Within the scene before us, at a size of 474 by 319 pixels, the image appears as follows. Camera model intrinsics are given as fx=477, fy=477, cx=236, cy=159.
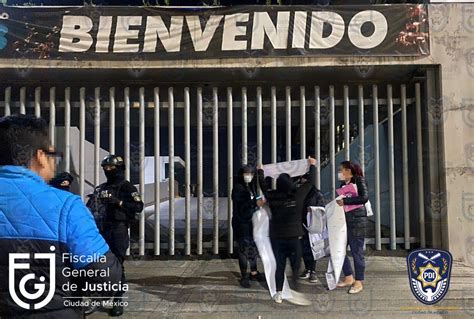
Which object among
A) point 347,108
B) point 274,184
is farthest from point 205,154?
point 274,184

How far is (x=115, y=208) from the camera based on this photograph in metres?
4.71

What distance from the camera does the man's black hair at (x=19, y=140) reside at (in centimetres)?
167

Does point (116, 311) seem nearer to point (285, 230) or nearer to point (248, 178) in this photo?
point (285, 230)

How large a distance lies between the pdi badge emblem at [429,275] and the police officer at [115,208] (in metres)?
2.93

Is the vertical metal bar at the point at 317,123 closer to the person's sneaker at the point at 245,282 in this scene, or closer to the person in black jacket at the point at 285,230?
the person in black jacket at the point at 285,230

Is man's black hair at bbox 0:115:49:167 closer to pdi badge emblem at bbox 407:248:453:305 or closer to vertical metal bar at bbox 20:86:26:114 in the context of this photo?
pdi badge emblem at bbox 407:248:453:305

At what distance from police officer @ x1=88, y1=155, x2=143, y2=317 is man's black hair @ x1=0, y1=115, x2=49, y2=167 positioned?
3.06 m

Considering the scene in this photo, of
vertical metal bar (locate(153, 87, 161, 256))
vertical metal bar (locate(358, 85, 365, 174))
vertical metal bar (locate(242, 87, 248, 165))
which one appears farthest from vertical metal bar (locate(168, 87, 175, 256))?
vertical metal bar (locate(358, 85, 365, 174))

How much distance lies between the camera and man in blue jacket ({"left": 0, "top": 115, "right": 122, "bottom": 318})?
63.8 inches

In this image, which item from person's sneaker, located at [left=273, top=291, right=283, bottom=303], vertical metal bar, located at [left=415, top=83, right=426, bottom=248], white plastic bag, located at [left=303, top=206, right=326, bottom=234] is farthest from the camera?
vertical metal bar, located at [left=415, top=83, right=426, bottom=248]

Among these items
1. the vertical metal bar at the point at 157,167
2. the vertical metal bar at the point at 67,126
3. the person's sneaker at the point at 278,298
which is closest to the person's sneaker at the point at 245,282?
the person's sneaker at the point at 278,298

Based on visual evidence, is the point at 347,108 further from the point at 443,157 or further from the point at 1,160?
the point at 1,160

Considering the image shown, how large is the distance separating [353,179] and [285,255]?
112 centimetres

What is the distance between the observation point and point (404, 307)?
4.74m
